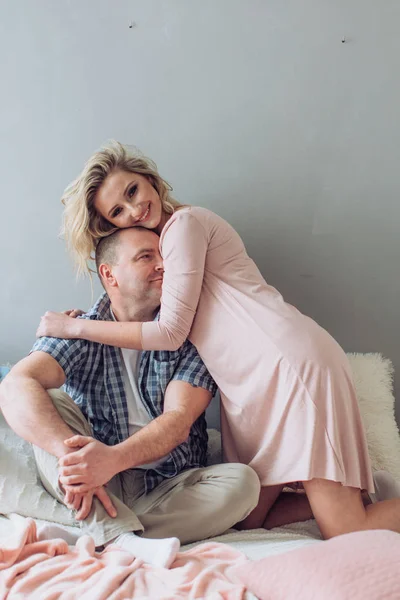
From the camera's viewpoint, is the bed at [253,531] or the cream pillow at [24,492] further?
the cream pillow at [24,492]

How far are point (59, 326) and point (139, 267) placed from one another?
0.94 feet

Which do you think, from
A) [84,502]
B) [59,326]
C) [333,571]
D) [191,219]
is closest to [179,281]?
[191,219]

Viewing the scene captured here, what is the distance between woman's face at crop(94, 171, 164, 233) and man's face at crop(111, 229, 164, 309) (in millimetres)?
39

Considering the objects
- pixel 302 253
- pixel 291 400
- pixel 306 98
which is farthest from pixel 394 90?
pixel 291 400

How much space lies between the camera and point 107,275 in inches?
78.4

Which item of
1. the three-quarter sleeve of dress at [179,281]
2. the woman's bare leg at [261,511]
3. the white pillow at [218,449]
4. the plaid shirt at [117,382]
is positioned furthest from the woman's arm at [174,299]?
the woman's bare leg at [261,511]

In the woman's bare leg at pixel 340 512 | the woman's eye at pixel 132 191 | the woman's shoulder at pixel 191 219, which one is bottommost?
the woman's bare leg at pixel 340 512

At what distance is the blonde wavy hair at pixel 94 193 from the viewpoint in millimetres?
1906

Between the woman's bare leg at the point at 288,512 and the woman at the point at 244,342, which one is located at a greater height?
the woman at the point at 244,342

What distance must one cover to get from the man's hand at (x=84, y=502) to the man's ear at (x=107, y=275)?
2.03ft

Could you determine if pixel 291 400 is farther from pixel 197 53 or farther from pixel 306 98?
pixel 197 53

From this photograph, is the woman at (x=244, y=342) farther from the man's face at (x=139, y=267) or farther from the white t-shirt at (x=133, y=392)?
the white t-shirt at (x=133, y=392)

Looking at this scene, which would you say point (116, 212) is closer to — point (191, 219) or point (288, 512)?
point (191, 219)

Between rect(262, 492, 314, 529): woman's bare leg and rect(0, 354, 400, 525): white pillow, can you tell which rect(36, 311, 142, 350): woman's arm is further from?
rect(262, 492, 314, 529): woman's bare leg
